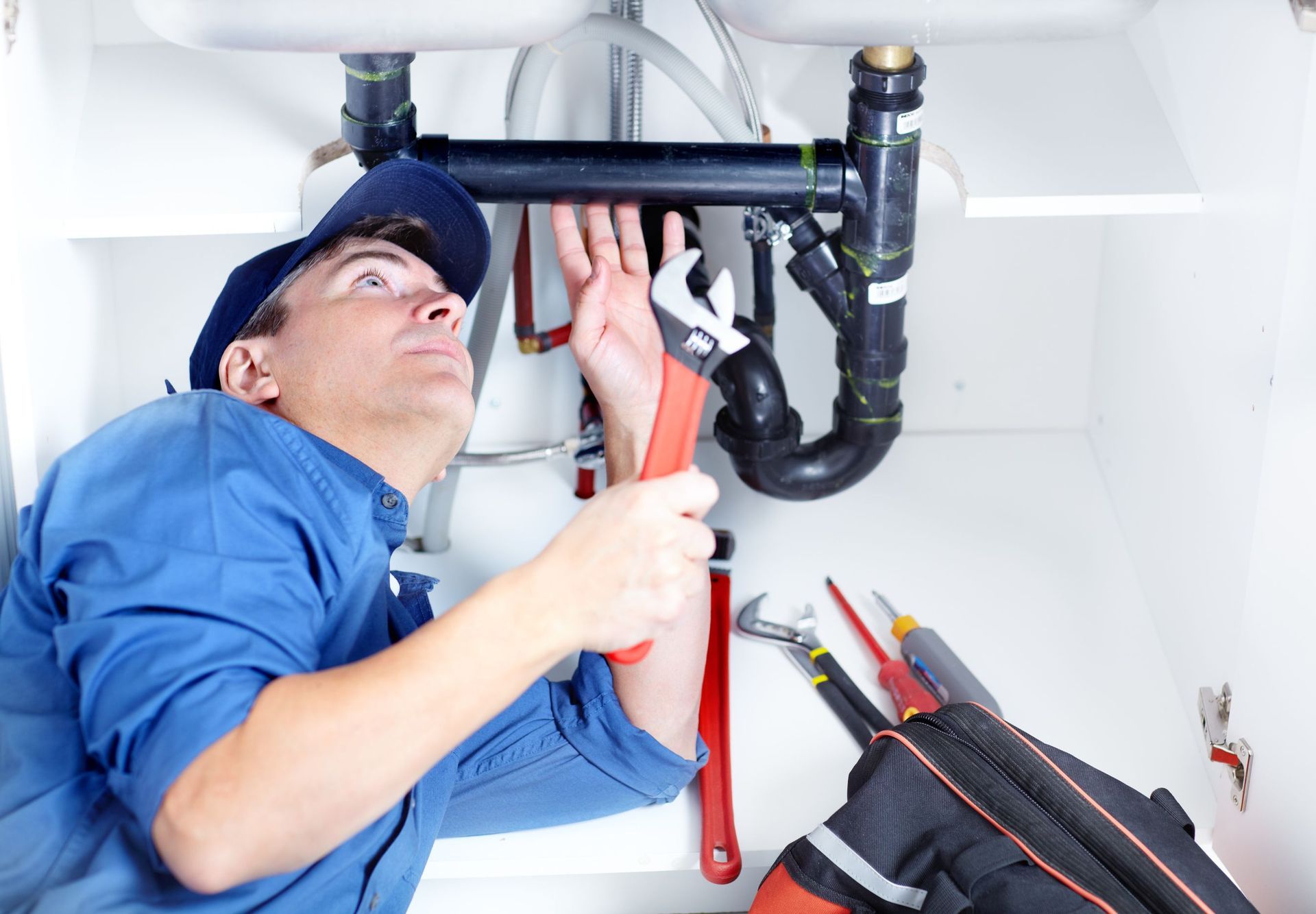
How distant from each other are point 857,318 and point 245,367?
63cm

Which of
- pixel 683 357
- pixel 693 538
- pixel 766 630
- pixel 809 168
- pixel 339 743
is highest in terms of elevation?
pixel 809 168

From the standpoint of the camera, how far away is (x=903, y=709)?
1.29 metres

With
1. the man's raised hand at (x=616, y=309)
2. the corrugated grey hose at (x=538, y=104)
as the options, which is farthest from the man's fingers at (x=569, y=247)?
the corrugated grey hose at (x=538, y=104)

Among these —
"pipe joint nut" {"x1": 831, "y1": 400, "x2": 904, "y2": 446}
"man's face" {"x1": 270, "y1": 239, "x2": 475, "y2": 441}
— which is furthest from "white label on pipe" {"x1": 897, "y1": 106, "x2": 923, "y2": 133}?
"man's face" {"x1": 270, "y1": 239, "x2": 475, "y2": 441}

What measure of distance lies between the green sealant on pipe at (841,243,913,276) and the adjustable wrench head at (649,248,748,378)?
45 centimetres

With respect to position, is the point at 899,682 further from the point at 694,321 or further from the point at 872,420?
the point at 694,321

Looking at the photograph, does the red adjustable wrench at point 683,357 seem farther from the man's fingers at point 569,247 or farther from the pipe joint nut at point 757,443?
the pipe joint nut at point 757,443

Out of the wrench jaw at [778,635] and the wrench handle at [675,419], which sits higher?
the wrench handle at [675,419]

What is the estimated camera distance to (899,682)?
1311mm

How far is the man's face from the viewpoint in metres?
1.02

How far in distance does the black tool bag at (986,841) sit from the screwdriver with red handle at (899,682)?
6.8 inches

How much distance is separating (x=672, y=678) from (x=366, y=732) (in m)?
0.49

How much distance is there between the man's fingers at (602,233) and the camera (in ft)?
4.02

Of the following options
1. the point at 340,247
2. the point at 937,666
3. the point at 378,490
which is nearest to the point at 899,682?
the point at 937,666
